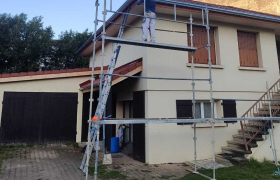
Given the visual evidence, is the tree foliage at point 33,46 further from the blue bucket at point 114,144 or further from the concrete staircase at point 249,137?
the concrete staircase at point 249,137

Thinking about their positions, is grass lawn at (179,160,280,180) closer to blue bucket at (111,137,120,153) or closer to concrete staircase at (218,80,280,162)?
concrete staircase at (218,80,280,162)

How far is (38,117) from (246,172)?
8176 millimetres

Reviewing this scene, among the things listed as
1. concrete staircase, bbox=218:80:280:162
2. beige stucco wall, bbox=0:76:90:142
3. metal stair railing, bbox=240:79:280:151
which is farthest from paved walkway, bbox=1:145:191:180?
metal stair railing, bbox=240:79:280:151

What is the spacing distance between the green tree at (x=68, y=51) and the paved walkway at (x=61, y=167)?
37.9 feet

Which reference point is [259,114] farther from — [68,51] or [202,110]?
[68,51]

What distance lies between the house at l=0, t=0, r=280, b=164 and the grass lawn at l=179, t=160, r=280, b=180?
43 cm

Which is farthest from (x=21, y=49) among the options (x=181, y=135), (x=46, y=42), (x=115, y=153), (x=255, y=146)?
(x=255, y=146)

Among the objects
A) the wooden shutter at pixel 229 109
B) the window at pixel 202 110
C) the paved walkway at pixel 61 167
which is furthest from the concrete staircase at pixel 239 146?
the paved walkway at pixel 61 167

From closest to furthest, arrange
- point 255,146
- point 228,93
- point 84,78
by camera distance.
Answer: point 255,146 → point 228,93 → point 84,78

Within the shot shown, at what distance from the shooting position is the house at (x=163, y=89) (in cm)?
668

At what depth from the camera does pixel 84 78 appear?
941 centimetres

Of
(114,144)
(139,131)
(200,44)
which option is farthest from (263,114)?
(114,144)

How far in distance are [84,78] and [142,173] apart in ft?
18.4

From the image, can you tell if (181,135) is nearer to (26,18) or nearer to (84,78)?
(84,78)
